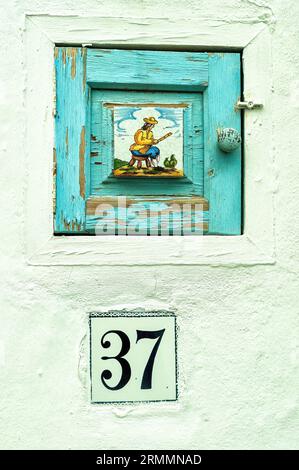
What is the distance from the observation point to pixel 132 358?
1.63m

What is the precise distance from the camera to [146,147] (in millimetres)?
1688

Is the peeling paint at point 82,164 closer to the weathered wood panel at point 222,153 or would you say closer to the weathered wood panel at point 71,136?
the weathered wood panel at point 71,136

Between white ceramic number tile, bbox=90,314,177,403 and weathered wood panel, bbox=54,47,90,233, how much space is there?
0.96ft

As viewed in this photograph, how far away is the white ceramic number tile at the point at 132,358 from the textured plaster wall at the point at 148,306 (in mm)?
30

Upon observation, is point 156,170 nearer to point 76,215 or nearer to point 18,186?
point 76,215

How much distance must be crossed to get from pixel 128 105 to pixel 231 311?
64 cm

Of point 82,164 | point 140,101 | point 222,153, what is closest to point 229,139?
point 222,153

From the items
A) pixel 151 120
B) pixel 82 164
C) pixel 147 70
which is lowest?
pixel 82 164

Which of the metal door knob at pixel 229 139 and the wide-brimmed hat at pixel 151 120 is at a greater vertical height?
the wide-brimmed hat at pixel 151 120

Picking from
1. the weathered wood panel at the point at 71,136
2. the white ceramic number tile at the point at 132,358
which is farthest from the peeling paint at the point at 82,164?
the white ceramic number tile at the point at 132,358

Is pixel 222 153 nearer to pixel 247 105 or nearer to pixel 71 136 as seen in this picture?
pixel 247 105

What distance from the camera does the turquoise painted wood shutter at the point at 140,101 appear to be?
5.49ft

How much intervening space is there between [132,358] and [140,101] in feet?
2.33

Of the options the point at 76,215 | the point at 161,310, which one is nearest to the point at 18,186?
the point at 76,215
